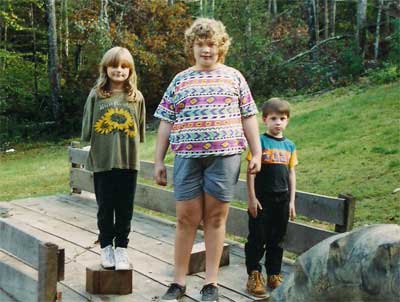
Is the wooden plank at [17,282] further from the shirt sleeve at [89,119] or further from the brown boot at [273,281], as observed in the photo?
the brown boot at [273,281]

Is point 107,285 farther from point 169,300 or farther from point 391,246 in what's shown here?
point 391,246

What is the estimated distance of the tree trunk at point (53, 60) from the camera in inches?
813

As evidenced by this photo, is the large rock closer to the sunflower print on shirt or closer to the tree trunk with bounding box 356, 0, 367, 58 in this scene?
the sunflower print on shirt

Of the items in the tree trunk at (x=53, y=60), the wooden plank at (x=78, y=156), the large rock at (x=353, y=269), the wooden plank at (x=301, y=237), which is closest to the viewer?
the large rock at (x=353, y=269)

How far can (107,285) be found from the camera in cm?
417

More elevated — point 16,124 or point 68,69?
point 68,69

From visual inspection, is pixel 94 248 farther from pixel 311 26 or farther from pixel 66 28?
pixel 311 26

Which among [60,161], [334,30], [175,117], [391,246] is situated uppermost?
[334,30]

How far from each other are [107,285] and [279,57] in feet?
56.5

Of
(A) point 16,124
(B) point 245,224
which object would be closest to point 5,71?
(A) point 16,124

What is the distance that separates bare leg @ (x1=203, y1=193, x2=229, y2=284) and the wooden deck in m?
0.26

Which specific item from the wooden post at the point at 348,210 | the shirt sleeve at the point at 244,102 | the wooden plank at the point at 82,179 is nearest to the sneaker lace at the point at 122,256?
the shirt sleeve at the point at 244,102

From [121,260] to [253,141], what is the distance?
1182mm

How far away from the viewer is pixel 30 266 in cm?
387
